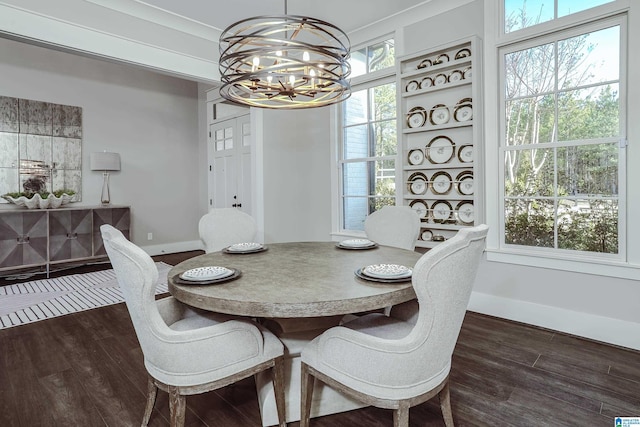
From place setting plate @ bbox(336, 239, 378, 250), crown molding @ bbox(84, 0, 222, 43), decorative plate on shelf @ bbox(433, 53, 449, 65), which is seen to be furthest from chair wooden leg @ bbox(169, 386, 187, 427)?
crown molding @ bbox(84, 0, 222, 43)

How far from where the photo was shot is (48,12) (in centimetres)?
315

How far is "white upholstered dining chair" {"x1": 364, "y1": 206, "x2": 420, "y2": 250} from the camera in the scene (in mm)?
2863

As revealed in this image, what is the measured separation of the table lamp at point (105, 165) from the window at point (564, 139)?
5329 millimetres

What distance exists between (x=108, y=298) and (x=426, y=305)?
381 cm

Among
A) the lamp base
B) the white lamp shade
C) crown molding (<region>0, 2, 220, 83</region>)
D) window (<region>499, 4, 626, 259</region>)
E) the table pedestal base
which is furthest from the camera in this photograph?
the lamp base

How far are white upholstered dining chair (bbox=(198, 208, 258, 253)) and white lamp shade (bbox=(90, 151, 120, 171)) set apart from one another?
11.1ft

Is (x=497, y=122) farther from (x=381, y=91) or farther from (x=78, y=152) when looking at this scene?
(x=78, y=152)

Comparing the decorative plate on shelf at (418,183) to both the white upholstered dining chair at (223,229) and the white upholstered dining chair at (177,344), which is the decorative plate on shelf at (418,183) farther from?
the white upholstered dining chair at (177,344)

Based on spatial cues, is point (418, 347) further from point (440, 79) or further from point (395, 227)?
point (440, 79)

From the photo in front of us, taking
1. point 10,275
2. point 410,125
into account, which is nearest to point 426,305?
point 410,125

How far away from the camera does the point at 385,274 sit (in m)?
1.70

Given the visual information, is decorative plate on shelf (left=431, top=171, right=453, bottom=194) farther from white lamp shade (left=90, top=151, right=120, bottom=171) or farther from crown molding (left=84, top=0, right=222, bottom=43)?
white lamp shade (left=90, top=151, right=120, bottom=171)

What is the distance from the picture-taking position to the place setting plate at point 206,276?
65.9 inches

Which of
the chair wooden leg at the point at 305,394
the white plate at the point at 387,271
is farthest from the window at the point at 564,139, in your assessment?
the chair wooden leg at the point at 305,394
